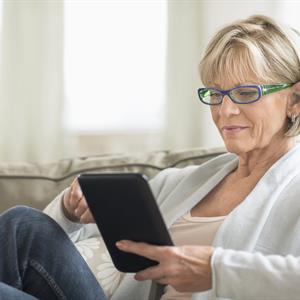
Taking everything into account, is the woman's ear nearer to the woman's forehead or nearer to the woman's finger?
the woman's forehead

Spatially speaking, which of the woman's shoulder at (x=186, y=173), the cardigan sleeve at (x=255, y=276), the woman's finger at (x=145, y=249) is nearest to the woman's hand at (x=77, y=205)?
the woman's shoulder at (x=186, y=173)

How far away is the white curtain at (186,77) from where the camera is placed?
7.22 ft

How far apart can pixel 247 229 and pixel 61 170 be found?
0.70 metres

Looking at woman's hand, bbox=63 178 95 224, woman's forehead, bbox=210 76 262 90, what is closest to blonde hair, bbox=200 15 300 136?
woman's forehead, bbox=210 76 262 90

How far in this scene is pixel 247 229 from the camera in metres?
1.32

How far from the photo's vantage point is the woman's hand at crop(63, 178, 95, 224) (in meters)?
1.52

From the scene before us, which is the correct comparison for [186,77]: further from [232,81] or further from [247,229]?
[247,229]

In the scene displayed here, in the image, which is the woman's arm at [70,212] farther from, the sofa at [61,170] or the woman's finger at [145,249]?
the woman's finger at [145,249]

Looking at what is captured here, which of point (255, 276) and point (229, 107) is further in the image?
point (229, 107)

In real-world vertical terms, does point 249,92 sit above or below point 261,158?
above

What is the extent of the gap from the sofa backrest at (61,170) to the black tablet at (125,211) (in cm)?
58

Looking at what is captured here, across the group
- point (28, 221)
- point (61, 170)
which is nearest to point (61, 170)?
point (61, 170)

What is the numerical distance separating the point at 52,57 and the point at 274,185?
45.1 inches

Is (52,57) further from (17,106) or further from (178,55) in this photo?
(178,55)
